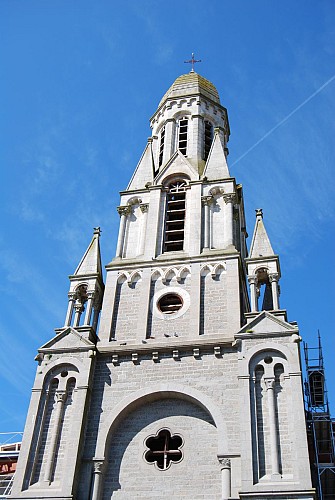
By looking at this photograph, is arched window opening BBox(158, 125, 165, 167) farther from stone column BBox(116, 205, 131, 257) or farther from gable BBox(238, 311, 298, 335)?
gable BBox(238, 311, 298, 335)

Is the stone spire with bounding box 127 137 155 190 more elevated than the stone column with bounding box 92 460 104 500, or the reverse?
the stone spire with bounding box 127 137 155 190

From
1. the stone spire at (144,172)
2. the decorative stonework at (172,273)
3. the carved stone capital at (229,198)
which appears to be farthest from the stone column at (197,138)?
the decorative stonework at (172,273)

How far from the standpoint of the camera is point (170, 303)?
94.1 feet

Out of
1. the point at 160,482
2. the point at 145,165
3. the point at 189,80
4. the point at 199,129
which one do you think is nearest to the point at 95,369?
the point at 160,482

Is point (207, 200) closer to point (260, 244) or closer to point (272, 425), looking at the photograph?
point (260, 244)

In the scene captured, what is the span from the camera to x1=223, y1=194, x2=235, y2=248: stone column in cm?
3042

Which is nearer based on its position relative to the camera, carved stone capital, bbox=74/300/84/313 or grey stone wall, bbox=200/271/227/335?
grey stone wall, bbox=200/271/227/335

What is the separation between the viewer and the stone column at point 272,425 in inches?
866

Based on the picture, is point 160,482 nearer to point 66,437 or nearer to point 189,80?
point 66,437

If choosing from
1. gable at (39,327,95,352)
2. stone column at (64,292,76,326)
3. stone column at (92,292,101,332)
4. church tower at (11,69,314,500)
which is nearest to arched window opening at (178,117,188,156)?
church tower at (11,69,314,500)

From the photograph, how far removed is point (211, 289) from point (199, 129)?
42.7 feet

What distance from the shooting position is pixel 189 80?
138 feet

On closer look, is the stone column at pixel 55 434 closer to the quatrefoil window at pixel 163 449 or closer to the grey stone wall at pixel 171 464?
the grey stone wall at pixel 171 464

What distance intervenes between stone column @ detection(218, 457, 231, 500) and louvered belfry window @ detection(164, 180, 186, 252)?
1140cm
